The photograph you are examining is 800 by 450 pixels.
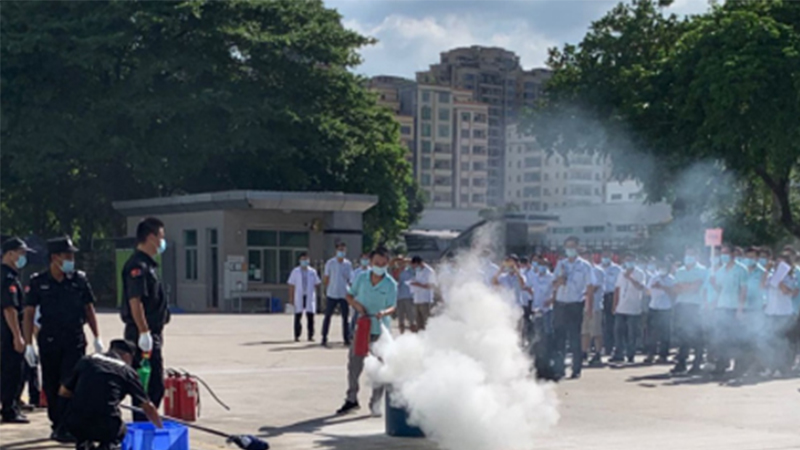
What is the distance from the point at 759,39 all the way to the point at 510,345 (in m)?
28.8

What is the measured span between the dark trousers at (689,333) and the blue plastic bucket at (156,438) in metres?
11.3

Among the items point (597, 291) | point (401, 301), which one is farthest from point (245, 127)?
point (597, 291)

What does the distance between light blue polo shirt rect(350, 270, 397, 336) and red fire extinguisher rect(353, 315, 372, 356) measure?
8 cm

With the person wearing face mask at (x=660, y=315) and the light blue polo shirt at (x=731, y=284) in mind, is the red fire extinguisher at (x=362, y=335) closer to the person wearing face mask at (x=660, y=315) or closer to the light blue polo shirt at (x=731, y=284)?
the light blue polo shirt at (x=731, y=284)

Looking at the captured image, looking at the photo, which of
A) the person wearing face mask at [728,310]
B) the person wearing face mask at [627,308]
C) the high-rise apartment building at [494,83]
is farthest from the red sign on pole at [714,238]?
the high-rise apartment building at [494,83]

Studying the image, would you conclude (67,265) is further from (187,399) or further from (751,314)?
(751,314)

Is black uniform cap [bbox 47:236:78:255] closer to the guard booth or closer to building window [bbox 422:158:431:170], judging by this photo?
the guard booth

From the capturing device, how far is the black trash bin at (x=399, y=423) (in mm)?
11094

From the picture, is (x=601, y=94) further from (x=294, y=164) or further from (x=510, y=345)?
(x=510, y=345)

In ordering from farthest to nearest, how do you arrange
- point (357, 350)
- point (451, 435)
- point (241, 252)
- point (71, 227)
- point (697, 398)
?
point (71, 227) < point (241, 252) < point (697, 398) < point (357, 350) < point (451, 435)

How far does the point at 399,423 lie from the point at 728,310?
28.8 feet

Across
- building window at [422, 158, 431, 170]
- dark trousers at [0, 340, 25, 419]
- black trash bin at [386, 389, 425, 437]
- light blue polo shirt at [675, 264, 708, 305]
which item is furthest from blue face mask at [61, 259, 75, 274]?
building window at [422, 158, 431, 170]

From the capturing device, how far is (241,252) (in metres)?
39.8

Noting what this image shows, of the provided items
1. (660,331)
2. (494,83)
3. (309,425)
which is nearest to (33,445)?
(309,425)
